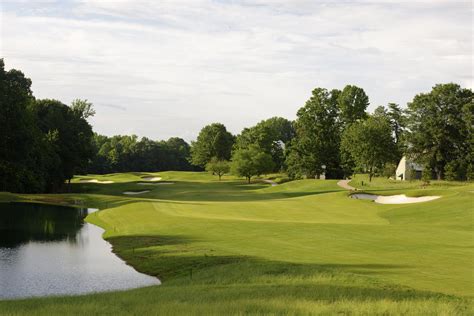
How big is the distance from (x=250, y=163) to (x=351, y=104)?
77.0 feet

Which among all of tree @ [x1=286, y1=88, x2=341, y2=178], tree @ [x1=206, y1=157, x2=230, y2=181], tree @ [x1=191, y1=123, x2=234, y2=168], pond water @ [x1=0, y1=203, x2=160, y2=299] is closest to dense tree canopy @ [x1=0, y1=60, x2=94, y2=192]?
pond water @ [x1=0, y1=203, x2=160, y2=299]

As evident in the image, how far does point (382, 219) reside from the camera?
41.3 meters

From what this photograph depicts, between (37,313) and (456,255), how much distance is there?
17.4 meters

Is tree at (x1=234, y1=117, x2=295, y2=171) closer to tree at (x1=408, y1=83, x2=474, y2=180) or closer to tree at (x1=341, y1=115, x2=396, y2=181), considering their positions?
tree at (x1=341, y1=115, x2=396, y2=181)

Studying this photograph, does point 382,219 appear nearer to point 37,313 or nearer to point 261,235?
point 261,235

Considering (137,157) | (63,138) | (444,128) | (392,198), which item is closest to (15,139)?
(63,138)

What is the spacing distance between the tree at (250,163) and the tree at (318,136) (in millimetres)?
7658

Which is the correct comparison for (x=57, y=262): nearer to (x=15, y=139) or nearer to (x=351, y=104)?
(x=15, y=139)

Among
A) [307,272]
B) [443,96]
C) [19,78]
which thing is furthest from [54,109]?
[307,272]

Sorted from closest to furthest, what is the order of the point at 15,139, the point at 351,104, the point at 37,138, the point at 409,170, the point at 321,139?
the point at 15,139
the point at 37,138
the point at 409,170
the point at 321,139
the point at 351,104

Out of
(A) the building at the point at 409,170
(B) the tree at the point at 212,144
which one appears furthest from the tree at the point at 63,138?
(A) the building at the point at 409,170

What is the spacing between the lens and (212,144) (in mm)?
144875

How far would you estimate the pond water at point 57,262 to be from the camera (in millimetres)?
21500

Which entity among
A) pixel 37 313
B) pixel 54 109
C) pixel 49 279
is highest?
pixel 54 109
